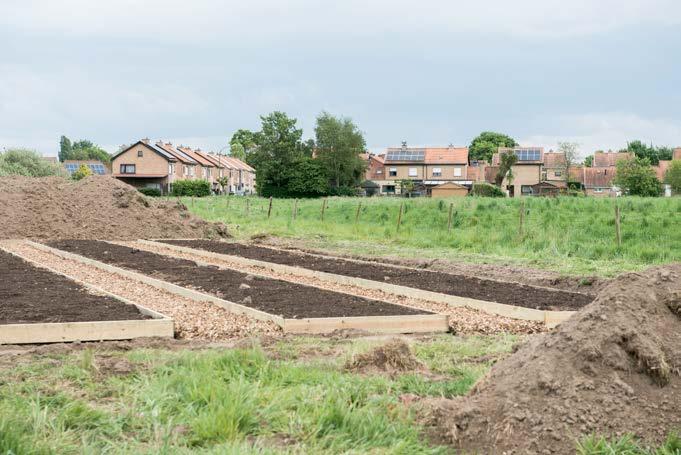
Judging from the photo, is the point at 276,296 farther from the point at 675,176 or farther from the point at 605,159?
the point at 605,159

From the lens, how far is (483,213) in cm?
2434

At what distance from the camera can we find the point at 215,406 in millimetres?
4703

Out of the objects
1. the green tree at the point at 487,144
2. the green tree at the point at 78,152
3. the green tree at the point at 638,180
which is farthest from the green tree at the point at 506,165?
the green tree at the point at 78,152

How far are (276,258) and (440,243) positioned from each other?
16.7 ft

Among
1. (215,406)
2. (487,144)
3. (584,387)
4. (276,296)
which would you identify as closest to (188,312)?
(276,296)

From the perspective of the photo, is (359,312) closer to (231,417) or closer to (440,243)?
(231,417)

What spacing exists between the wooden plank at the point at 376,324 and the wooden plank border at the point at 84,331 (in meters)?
1.40

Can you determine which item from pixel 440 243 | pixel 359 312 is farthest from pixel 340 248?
pixel 359 312

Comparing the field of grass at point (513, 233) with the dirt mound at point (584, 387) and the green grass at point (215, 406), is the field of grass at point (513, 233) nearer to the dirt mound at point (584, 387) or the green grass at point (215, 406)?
the dirt mound at point (584, 387)

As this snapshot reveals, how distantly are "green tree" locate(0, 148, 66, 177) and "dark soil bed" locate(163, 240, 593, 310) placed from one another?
3942 centimetres

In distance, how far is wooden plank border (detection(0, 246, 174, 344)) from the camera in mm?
7703

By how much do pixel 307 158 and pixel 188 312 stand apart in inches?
2382

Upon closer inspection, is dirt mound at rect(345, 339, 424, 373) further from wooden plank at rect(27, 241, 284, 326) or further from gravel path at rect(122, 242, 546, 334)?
gravel path at rect(122, 242, 546, 334)

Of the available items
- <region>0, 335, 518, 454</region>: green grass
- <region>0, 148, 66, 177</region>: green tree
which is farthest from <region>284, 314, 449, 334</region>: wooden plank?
<region>0, 148, 66, 177</region>: green tree
